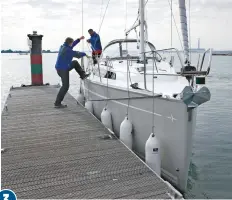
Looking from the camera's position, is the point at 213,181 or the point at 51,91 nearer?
the point at 213,181

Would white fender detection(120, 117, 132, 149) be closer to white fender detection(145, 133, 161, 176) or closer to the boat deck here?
the boat deck

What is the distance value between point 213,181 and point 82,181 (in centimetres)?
367

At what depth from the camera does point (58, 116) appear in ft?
29.9

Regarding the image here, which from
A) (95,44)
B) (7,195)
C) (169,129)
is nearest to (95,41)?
(95,44)

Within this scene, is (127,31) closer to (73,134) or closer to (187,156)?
(73,134)

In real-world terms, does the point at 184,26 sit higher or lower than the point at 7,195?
higher

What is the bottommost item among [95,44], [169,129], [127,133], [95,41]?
[127,133]

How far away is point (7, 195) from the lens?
4473 mm

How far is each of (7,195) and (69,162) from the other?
59.4 inches

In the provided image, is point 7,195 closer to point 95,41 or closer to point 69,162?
point 69,162

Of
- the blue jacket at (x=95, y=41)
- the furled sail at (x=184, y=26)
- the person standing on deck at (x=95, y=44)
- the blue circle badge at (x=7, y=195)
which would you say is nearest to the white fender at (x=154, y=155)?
the furled sail at (x=184, y=26)

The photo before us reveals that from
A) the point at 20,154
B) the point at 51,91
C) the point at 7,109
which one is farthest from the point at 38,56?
the point at 20,154

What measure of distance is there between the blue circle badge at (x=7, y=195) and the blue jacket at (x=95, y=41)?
26.5 ft

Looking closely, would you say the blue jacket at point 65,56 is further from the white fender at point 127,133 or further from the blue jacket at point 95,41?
the white fender at point 127,133
